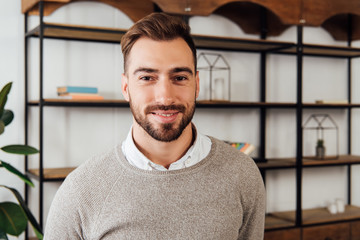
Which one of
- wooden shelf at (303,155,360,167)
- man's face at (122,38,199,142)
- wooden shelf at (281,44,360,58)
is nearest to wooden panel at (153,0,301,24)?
wooden shelf at (281,44,360,58)

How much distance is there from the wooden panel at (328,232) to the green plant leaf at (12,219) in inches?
75.7

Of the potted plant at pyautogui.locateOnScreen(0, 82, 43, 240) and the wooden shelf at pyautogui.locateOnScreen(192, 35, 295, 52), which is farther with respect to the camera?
the wooden shelf at pyautogui.locateOnScreen(192, 35, 295, 52)

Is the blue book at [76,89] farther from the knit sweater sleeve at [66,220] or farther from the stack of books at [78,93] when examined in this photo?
the knit sweater sleeve at [66,220]

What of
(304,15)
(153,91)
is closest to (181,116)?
(153,91)

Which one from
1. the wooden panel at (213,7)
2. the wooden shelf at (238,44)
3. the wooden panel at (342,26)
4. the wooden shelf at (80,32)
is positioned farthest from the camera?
the wooden panel at (342,26)

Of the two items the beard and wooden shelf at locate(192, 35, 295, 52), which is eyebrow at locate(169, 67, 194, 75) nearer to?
the beard

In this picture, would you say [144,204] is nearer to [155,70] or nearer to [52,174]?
[155,70]

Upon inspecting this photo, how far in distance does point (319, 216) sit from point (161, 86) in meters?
2.58

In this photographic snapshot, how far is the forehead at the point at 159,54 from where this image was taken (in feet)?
3.97

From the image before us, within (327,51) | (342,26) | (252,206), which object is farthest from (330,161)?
(252,206)

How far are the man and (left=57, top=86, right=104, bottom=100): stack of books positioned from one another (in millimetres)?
1349

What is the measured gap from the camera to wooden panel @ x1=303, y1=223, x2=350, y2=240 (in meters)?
3.22

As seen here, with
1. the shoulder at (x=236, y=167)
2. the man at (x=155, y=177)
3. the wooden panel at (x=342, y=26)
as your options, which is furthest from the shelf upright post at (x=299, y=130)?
the man at (x=155, y=177)

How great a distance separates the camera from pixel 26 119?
274 cm
